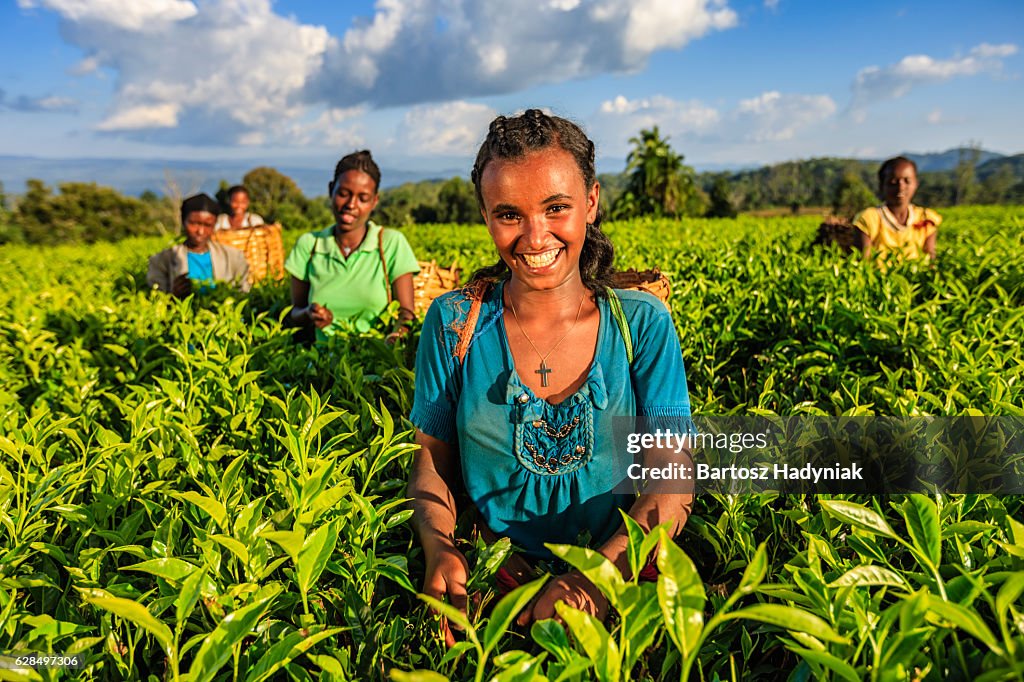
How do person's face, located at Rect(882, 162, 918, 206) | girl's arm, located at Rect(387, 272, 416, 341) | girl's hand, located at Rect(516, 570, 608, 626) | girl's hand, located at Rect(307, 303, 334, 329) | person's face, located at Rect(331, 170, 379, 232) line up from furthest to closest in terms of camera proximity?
1. person's face, located at Rect(882, 162, 918, 206)
2. person's face, located at Rect(331, 170, 379, 232)
3. girl's arm, located at Rect(387, 272, 416, 341)
4. girl's hand, located at Rect(307, 303, 334, 329)
5. girl's hand, located at Rect(516, 570, 608, 626)

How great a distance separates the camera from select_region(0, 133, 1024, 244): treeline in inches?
1123

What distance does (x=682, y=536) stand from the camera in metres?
1.72

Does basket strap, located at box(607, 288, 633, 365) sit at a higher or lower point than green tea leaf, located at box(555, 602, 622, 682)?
higher

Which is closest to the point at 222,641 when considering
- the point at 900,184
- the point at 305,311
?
the point at 305,311

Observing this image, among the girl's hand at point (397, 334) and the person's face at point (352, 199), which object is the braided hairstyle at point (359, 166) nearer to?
the person's face at point (352, 199)

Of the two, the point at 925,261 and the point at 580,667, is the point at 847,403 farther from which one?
the point at 925,261

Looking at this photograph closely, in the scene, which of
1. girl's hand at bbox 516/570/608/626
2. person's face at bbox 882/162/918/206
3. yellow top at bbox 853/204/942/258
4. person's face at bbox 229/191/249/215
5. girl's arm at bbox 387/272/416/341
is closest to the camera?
girl's hand at bbox 516/570/608/626

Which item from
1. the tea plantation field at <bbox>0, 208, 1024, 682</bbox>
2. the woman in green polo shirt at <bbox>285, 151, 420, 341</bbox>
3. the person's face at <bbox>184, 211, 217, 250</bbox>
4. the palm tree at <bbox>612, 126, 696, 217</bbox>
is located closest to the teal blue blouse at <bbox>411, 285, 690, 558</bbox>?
the tea plantation field at <bbox>0, 208, 1024, 682</bbox>

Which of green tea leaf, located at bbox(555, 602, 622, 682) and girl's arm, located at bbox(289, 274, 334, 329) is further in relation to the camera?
girl's arm, located at bbox(289, 274, 334, 329)

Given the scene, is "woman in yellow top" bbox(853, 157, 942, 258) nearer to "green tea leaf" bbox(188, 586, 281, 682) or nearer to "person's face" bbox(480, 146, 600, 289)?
"person's face" bbox(480, 146, 600, 289)

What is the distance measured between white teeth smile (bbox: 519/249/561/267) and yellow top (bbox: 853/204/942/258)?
3999 millimetres

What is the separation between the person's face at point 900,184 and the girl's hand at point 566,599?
502 cm

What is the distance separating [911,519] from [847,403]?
1232 millimetres

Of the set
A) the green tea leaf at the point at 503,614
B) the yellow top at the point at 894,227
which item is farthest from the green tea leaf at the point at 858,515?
the yellow top at the point at 894,227
